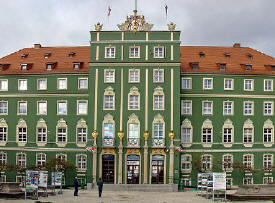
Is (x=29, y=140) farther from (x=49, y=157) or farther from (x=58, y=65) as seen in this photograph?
(x=58, y=65)

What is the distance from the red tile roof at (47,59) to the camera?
207 feet

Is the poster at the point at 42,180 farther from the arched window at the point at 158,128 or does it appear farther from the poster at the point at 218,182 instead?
the arched window at the point at 158,128

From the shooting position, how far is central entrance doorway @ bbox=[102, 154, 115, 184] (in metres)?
57.8

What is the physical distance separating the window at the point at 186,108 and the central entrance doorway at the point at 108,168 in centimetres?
1049

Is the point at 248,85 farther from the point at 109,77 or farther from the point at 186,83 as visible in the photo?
the point at 109,77

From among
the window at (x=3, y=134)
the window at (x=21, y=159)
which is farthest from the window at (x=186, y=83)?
the window at (x=3, y=134)

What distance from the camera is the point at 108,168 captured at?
190 feet

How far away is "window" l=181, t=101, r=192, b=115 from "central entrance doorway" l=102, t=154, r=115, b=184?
413 inches

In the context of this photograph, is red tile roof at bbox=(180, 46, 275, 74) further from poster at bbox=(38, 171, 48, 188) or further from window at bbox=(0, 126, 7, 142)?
poster at bbox=(38, 171, 48, 188)

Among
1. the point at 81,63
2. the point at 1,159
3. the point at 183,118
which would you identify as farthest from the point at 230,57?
the point at 1,159

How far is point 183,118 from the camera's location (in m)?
61.1

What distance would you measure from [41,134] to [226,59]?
83.0 feet

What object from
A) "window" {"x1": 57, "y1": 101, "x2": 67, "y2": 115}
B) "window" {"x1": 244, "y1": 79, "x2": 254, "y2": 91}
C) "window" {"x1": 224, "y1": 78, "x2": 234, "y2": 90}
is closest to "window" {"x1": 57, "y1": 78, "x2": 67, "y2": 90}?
"window" {"x1": 57, "y1": 101, "x2": 67, "y2": 115}

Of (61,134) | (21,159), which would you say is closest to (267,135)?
(61,134)
